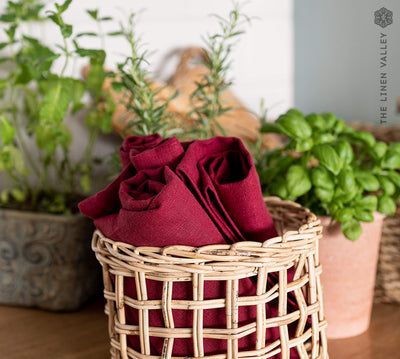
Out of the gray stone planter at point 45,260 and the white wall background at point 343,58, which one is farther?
the white wall background at point 343,58

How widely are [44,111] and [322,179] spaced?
0.45m

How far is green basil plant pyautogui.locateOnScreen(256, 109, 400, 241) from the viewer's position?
2.22 ft

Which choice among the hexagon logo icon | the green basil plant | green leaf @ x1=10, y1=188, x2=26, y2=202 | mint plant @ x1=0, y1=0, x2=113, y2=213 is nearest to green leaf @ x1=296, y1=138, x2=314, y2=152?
the green basil plant

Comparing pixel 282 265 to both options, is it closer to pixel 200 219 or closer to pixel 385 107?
pixel 200 219

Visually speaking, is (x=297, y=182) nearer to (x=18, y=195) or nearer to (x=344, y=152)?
(x=344, y=152)

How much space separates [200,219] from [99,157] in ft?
2.09

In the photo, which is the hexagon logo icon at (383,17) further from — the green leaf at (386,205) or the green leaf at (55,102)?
the green leaf at (55,102)

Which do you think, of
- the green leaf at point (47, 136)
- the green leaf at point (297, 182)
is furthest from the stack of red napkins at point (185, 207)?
the green leaf at point (47, 136)

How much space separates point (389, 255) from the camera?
859 millimetres

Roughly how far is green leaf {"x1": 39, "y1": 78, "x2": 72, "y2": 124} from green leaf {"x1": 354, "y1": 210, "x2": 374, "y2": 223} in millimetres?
485

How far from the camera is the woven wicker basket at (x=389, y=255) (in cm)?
84

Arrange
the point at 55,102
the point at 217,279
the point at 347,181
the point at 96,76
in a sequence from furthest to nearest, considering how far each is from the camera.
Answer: the point at 96,76 < the point at 55,102 < the point at 347,181 < the point at 217,279

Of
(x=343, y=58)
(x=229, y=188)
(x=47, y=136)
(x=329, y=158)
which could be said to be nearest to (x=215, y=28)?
(x=343, y=58)

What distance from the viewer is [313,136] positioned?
732 millimetres
